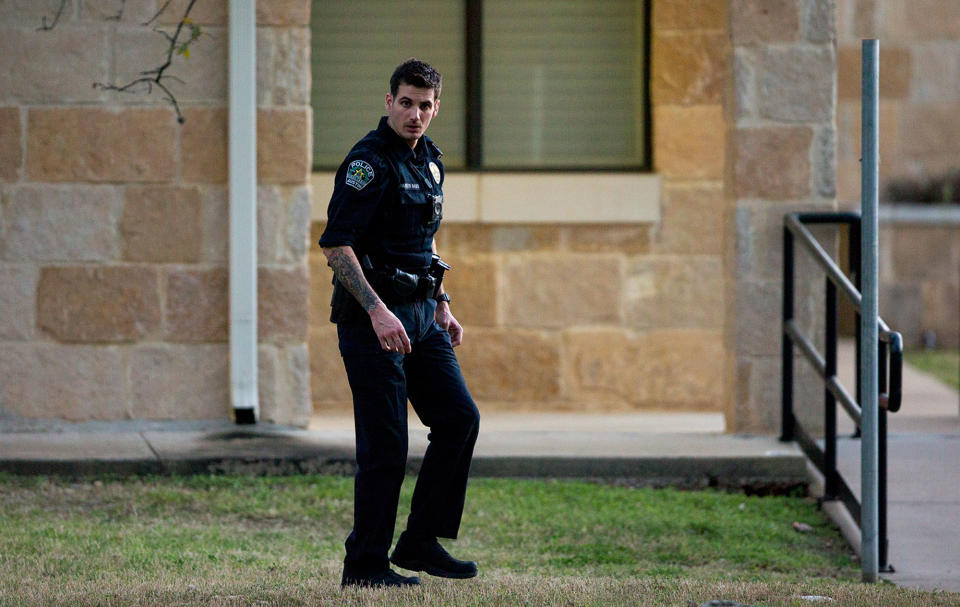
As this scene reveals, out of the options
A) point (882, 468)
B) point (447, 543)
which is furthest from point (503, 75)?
point (882, 468)

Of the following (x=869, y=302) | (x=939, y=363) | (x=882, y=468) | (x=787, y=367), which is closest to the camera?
(x=869, y=302)

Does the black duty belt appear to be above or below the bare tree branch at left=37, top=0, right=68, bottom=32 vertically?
below

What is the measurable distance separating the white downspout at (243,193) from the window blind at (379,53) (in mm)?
1870

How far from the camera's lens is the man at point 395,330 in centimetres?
445

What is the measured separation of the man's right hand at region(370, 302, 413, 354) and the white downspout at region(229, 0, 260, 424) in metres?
2.86

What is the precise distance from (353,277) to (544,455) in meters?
2.66

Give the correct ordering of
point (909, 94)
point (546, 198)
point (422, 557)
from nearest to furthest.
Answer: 1. point (422, 557)
2. point (546, 198)
3. point (909, 94)

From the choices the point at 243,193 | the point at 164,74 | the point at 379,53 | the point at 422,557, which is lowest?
the point at 422,557

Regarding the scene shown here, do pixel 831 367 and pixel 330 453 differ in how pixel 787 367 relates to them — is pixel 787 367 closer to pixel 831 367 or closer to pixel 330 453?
pixel 831 367

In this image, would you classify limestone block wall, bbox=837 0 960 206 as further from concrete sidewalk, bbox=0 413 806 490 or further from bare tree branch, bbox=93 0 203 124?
bare tree branch, bbox=93 0 203 124

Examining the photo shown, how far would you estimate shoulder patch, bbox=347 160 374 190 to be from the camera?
443 centimetres

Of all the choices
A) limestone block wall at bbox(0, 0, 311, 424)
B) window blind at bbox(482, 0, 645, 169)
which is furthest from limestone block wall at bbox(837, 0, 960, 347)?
limestone block wall at bbox(0, 0, 311, 424)

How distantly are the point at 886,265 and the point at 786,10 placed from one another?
657 centimetres

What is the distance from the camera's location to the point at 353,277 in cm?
443
